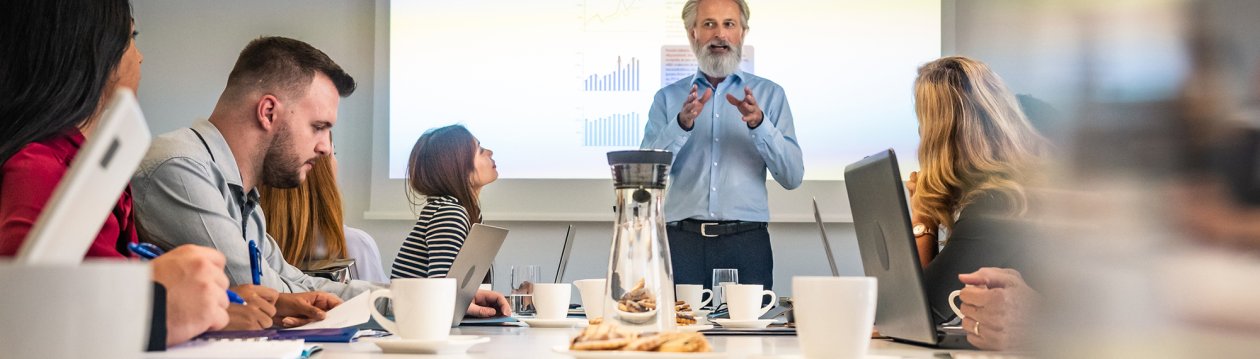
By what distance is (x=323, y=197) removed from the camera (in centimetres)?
291

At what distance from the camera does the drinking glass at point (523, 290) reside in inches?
88.1

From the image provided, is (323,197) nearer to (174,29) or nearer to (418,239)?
(418,239)

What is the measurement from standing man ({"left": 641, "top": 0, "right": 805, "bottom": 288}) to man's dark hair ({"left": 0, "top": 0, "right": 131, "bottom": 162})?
2244mm

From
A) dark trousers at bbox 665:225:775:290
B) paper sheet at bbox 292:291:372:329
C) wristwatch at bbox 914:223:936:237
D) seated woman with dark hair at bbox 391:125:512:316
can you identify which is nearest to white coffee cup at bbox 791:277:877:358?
paper sheet at bbox 292:291:372:329

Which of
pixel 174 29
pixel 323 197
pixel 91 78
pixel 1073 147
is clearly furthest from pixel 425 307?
pixel 174 29

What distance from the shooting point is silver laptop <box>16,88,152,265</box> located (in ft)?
1.28

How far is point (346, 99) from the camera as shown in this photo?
4551 millimetres

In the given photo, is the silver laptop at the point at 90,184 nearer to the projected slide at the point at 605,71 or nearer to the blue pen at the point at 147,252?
the blue pen at the point at 147,252

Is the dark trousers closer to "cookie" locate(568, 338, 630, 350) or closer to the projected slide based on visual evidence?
the projected slide

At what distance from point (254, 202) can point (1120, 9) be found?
2205mm

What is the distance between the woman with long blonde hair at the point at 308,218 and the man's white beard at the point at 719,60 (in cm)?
147

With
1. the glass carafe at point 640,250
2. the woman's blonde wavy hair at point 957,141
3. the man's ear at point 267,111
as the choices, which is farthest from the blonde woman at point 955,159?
the man's ear at point 267,111

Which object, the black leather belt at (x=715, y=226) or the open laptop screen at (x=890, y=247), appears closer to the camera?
the open laptop screen at (x=890, y=247)

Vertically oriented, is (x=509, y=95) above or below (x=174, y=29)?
below
